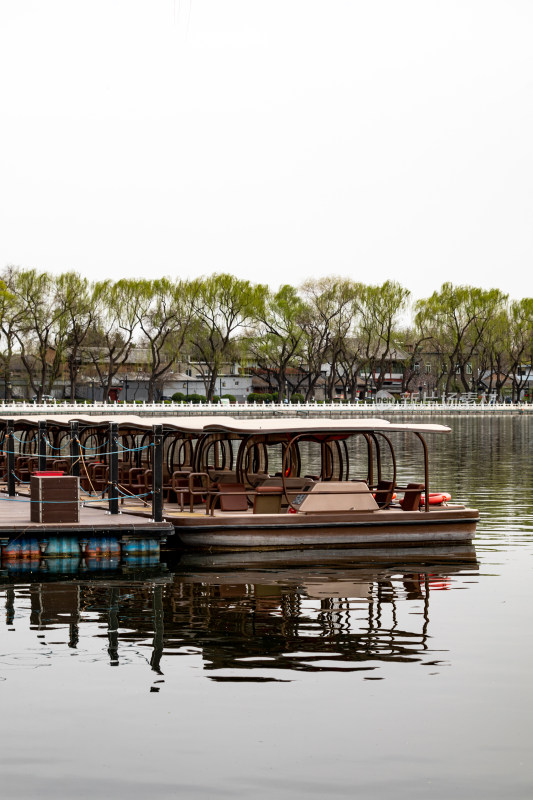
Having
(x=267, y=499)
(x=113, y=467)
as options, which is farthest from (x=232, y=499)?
(x=113, y=467)

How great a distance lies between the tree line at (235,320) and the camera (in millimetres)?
111375

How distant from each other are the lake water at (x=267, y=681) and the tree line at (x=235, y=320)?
85762mm

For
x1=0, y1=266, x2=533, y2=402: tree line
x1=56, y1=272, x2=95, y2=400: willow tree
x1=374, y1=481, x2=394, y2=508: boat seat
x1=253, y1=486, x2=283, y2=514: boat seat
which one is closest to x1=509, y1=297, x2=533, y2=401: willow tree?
x1=0, y1=266, x2=533, y2=402: tree line

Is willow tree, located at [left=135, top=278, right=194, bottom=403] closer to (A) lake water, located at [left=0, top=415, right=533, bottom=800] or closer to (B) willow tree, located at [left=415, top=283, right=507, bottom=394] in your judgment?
(B) willow tree, located at [left=415, top=283, right=507, bottom=394]

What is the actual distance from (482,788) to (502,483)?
32784mm

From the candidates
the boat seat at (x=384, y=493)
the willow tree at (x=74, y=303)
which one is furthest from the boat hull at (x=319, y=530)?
the willow tree at (x=74, y=303)

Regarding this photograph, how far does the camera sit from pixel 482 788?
10.0 metres

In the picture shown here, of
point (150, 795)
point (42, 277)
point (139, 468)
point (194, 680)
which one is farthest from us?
point (42, 277)

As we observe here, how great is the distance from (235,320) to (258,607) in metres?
103

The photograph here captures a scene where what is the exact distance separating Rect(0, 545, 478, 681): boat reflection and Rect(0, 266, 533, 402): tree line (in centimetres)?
8353

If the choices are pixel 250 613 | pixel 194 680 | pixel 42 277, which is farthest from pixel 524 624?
pixel 42 277

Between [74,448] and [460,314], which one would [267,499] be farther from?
[460,314]

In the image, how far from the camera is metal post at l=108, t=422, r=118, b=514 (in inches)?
925

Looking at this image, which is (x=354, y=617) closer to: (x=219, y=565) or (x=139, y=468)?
(x=219, y=565)
